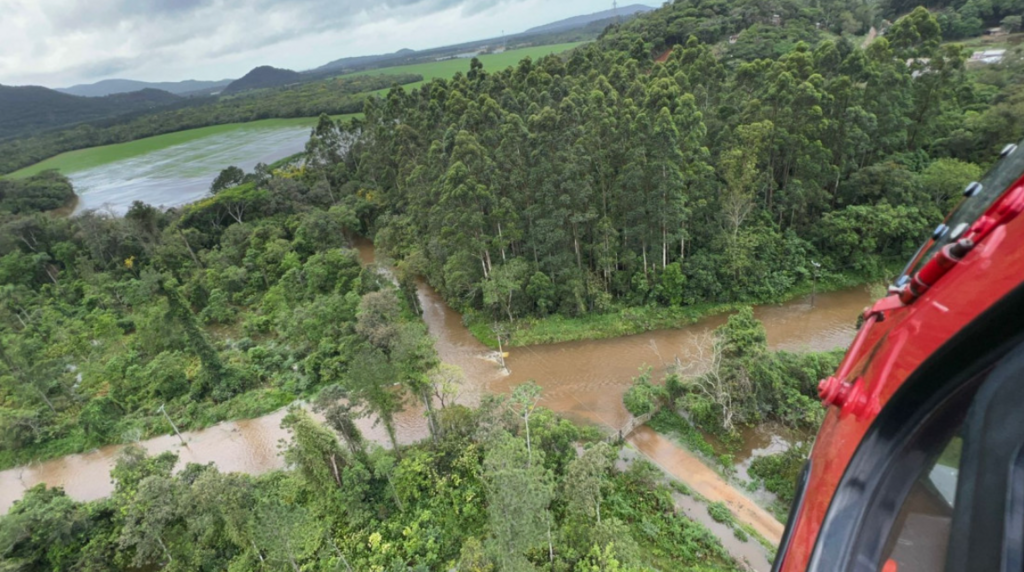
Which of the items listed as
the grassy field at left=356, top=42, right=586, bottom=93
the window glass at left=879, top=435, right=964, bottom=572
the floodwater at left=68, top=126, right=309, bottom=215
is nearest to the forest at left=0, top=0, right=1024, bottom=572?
the window glass at left=879, top=435, right=964, bottom=572

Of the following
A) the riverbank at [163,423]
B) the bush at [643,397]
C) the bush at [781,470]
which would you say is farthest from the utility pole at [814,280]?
the riverbank at [163,423]

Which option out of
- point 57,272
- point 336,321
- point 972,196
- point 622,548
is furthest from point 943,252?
point 57,272

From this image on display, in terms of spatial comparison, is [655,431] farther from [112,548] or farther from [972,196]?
[112,548]

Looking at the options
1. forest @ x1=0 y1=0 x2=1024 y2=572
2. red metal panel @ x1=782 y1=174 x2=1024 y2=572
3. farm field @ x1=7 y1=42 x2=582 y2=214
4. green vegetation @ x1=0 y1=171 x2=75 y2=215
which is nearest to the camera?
red metal panel @ x1=782 y1=174 x2=1024 y2=572

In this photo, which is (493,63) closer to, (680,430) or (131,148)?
(131,148)

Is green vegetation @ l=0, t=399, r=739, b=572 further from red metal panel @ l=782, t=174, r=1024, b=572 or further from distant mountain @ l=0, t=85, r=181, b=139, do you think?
distant mountain @ l=0, t=85, r=181, b=139

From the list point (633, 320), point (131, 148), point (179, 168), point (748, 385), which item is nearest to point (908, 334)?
point (748, 385)

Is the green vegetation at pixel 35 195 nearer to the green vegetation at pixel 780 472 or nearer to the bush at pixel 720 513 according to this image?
the bush at pixel 720 513
